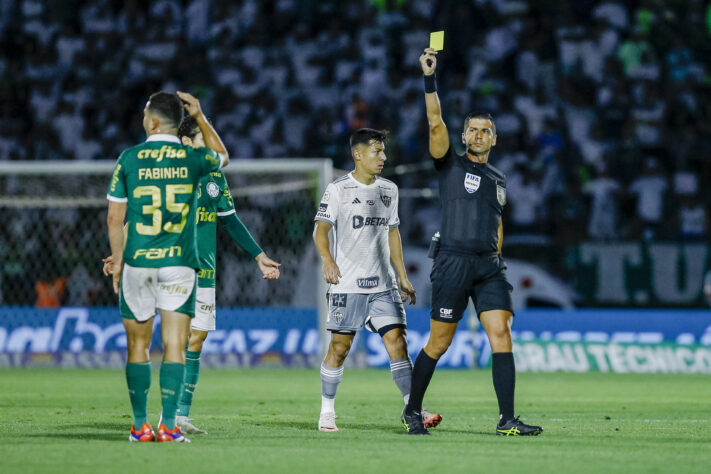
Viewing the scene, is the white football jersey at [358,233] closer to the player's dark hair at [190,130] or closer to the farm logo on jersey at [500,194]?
the farm logo on jersey at [500,194]

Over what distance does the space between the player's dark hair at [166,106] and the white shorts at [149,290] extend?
1015 mm

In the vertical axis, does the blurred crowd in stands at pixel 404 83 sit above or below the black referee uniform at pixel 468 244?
above

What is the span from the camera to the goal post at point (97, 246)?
63.5 ft

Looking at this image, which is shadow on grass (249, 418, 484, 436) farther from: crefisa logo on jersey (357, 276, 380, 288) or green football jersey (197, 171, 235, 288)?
green football jersey (197, 171, 235, 288)

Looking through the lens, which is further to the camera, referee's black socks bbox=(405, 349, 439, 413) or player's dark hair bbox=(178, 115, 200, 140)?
player's dark hair bbox=(178, 115, 200, 140)

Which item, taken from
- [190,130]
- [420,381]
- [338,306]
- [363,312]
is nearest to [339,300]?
[338,306]

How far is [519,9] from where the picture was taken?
23.9 m

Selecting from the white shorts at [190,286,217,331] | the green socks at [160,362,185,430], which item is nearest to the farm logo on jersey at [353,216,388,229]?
the white shorts at [190,286,217,331]

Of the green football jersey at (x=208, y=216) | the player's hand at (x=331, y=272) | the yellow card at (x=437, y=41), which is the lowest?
the player's hand at (x=331, y=272)

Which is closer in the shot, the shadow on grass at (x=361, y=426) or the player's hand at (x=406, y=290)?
the shadow on grass at (x=361, y=426)

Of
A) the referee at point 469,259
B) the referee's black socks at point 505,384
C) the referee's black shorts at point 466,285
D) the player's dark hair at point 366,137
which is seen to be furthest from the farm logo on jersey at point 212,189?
the referee's black socks at point 505,384

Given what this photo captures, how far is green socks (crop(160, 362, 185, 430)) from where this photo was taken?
753 centimetres

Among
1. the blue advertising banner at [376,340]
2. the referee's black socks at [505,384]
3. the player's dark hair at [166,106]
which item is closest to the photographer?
the player's dark hair at [166,106]

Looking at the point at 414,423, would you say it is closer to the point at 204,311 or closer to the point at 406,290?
the point at 406,290
